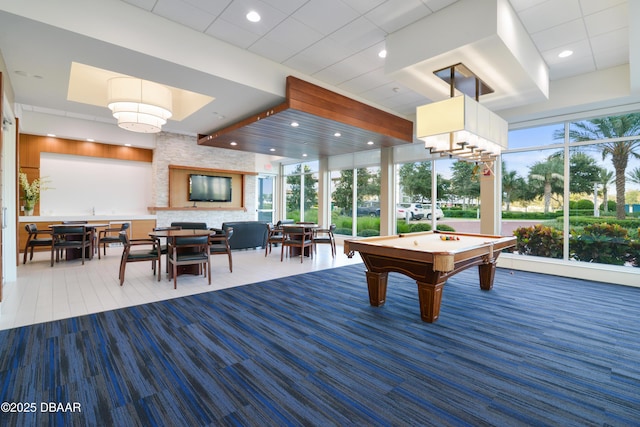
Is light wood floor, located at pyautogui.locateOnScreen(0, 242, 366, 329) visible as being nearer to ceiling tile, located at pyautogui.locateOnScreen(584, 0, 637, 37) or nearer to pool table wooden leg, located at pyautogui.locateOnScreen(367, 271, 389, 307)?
pool table wooden leg, located at pyautogui.locateOnScreen(367, 271, 389, 307)

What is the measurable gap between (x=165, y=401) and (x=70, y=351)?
1.36 metres

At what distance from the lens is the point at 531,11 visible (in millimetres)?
3777

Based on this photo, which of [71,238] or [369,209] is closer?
[71,238]

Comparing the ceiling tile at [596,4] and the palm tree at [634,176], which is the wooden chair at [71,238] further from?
the palm tree at [634,176]

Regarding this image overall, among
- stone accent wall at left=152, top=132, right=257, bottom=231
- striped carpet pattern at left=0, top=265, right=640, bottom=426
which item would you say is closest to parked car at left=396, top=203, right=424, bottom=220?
striped carpet pattern at left=0, top=265, right=640, bottom=426

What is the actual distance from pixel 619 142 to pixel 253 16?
22.7 feet

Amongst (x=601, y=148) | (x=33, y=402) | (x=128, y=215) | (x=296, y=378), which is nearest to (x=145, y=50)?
(x=33, y=402)

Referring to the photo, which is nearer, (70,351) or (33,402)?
(33,402)

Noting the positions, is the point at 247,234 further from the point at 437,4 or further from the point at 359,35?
the point at 437,4

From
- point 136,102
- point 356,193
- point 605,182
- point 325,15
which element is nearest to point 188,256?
point 136,102

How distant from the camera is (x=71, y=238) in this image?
22.3ft

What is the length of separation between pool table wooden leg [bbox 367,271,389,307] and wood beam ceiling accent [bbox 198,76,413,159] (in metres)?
3.18

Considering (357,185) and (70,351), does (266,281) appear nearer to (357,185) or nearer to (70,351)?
(70,351)

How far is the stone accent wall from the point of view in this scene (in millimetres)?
9797
